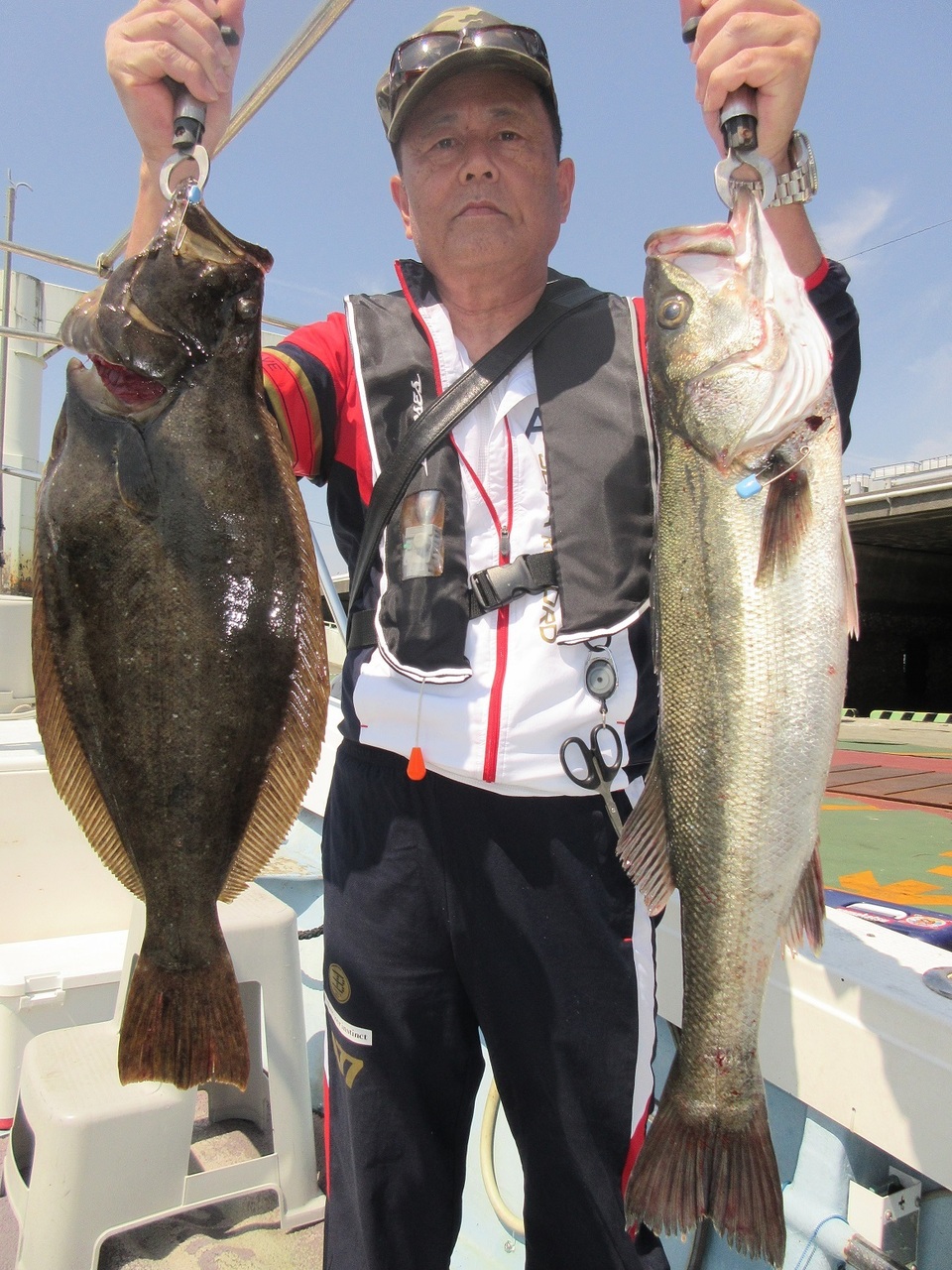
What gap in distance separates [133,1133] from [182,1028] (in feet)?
3.62

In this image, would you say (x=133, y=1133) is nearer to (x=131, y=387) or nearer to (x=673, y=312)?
(x=131, y=387)

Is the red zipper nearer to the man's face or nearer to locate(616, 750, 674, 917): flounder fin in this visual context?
locate(616, 750, 674, 917): flounder fin

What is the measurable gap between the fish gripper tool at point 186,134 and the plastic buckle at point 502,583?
0.98 meters

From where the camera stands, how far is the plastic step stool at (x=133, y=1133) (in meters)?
2.30

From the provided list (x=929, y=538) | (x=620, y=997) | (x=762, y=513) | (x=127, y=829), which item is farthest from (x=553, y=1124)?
(x=929, y=538)

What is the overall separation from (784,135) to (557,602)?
3.46 ft

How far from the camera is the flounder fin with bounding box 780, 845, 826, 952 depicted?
171 cm

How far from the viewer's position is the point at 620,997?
1932 mm

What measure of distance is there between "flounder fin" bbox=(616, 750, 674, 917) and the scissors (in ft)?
0.28

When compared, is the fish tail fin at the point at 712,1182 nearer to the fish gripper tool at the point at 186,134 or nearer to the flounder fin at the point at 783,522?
the flounder fin at the point at 783,522

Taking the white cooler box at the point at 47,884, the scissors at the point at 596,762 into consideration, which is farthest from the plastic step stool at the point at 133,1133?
the scissors at the point at 596,762

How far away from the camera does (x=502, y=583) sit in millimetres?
2025

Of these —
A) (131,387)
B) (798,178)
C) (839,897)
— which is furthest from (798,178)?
(839,897)

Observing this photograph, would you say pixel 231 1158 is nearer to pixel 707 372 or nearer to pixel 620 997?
pixel 620 997
